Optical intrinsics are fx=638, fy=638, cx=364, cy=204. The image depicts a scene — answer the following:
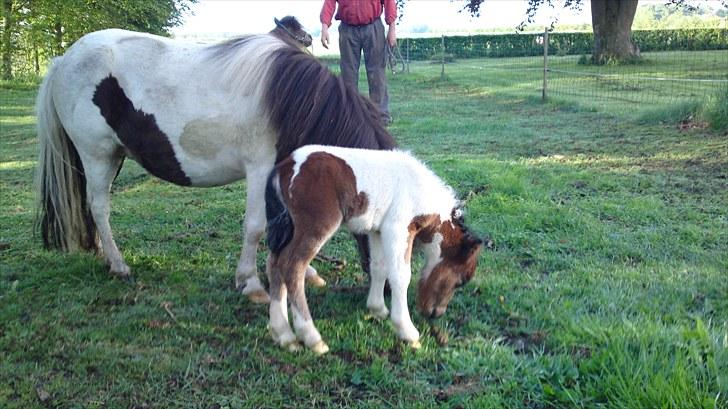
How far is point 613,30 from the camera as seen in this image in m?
24.7

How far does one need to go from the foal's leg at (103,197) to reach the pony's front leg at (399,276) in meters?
2.11

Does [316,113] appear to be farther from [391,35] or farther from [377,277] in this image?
[391,35]

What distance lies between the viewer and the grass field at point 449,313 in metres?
2.74

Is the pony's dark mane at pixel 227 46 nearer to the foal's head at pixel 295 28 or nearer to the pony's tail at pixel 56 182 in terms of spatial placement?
the foal's head at pixel 295 28

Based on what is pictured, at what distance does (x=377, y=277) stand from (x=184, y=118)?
159 centimetres

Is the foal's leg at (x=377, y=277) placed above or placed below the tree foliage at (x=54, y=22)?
below

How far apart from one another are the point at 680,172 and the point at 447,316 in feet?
14.9

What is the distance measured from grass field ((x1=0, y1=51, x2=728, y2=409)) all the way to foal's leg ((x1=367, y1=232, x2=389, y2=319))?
0.09 meters

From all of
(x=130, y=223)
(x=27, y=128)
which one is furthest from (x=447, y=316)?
(x=27, y=128)

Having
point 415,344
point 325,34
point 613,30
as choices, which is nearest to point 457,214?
point 415,344

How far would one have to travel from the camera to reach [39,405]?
2727mm

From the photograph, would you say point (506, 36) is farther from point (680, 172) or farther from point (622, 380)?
point (622, 380)

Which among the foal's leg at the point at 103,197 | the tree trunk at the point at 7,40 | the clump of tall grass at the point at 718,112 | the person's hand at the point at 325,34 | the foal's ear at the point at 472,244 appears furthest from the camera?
the tree trunk at the point at 7,40

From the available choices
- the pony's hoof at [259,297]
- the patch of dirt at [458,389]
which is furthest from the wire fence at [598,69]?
the patch of dirt at [458,389]
